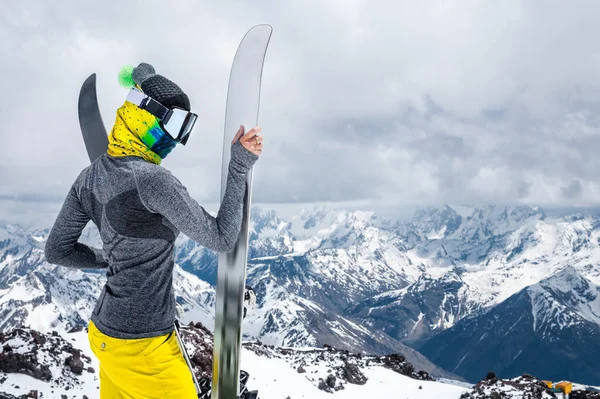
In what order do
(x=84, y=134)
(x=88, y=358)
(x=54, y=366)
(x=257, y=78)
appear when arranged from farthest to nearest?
(x=88, y=358) < (x=54, y=366) < (x=84, y=134) < (x=257, y=78)

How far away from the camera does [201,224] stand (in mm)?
2666

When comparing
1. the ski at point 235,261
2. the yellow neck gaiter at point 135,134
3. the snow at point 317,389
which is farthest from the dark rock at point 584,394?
the yellow neck gaiter at point 135,134

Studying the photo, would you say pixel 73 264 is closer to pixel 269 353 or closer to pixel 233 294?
pixel 233 294

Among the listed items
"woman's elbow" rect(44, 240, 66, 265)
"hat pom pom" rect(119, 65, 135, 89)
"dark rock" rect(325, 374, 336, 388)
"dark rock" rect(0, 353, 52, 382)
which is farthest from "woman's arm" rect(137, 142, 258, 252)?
"dark rock" rect(325, 374, 336, 388)

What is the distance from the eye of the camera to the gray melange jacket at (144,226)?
265 cm

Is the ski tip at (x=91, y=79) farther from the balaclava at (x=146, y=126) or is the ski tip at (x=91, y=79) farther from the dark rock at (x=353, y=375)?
the dark rock at (x=353, y=375)

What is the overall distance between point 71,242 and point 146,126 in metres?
1.18

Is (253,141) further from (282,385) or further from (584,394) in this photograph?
(584,394)

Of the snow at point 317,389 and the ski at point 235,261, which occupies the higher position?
the ski at point 235,261

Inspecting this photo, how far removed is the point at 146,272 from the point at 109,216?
43 cm

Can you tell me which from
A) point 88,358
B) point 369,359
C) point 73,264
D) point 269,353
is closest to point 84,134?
point 73,264

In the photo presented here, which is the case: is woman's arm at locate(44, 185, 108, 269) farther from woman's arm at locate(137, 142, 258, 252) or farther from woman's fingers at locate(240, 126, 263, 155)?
woman's fingers at locate(240, 126, 263, 155)

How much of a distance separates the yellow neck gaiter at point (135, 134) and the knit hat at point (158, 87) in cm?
16

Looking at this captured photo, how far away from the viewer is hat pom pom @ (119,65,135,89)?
3322 mm
